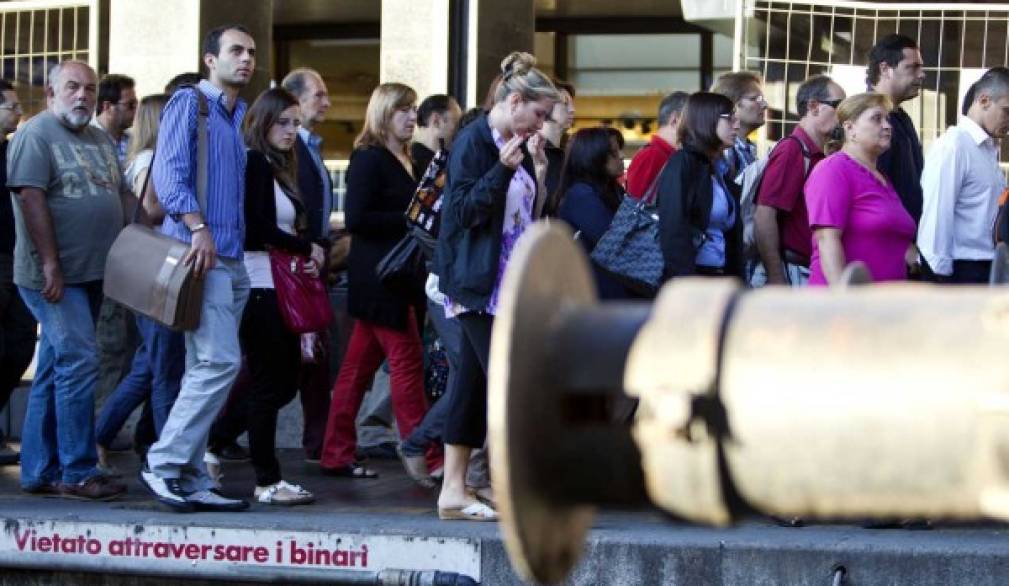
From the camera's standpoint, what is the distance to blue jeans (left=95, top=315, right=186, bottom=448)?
845 centimetres

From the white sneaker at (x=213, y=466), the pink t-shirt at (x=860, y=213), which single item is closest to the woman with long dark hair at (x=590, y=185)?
the pink t-shirt at (x=860, y=213)

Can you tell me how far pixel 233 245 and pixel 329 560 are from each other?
141cm

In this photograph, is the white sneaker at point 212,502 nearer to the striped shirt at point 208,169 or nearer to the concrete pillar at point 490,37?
the striped shirt at point 208,169

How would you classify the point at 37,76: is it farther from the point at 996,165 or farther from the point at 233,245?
the point at 996,165

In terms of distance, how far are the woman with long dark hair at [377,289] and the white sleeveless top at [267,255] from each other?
47 cm

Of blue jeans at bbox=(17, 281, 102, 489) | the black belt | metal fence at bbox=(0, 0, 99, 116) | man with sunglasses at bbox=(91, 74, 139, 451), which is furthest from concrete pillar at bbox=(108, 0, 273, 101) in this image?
the black belt

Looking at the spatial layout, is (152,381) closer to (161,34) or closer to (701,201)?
(701,201)

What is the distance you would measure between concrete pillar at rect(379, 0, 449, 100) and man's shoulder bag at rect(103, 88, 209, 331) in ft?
17.2

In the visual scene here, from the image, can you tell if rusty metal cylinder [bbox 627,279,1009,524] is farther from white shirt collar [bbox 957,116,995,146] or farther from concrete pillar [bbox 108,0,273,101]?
concrete pillar [bbox 108,0,273,101]

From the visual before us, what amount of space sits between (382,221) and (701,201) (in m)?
1.76

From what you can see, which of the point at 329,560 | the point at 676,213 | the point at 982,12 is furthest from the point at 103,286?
the point at 982,12

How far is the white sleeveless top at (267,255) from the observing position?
8469 mm

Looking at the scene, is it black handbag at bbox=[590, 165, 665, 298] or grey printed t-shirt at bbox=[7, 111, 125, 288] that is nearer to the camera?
black handbag at bbox=[590, 165, 665, 298]

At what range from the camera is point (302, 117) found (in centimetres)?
966
